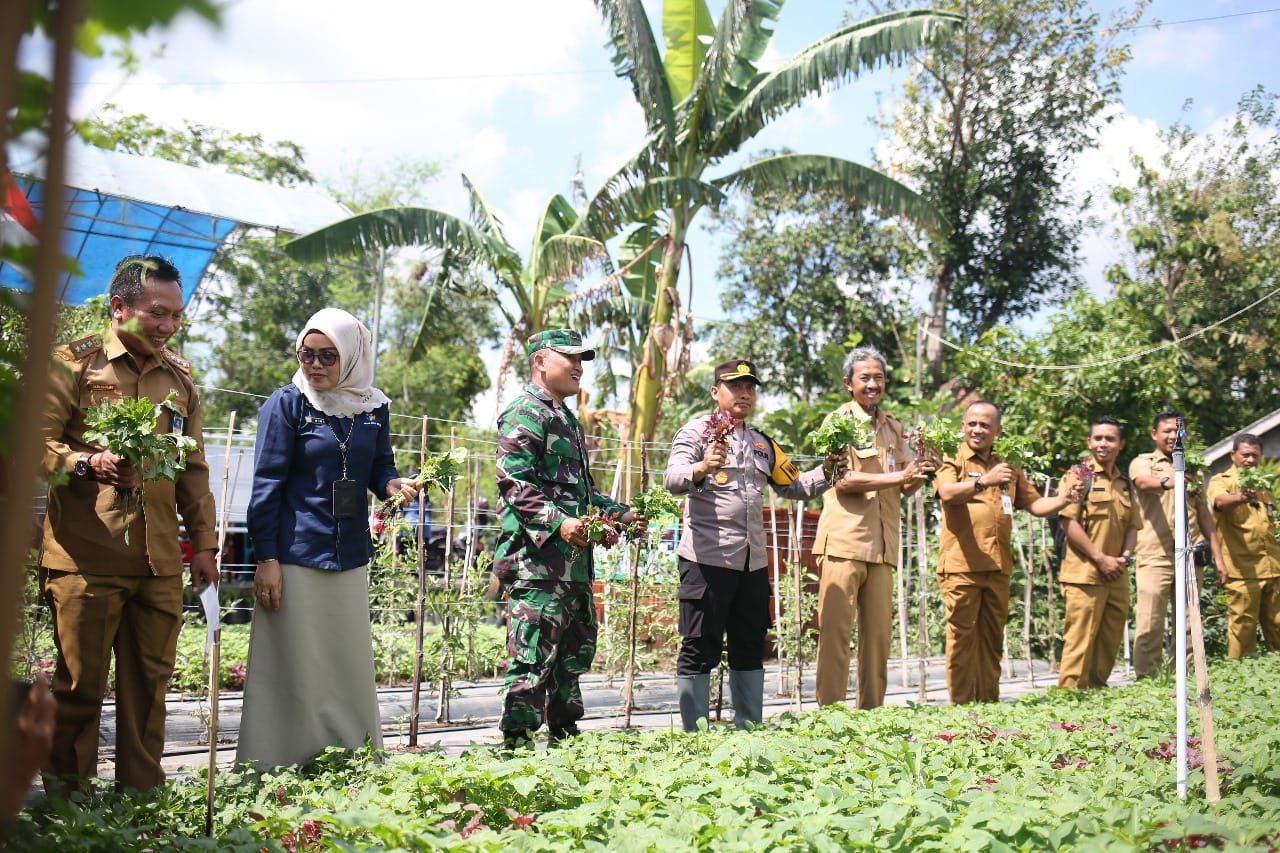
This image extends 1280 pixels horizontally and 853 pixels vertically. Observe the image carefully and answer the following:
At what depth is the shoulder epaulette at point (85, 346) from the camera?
4.14 m

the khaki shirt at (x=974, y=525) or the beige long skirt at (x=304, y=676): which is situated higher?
the khaki shirt at (x=974, y=525)

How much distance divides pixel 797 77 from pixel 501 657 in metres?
6.93

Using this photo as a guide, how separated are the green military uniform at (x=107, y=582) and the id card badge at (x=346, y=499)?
543 mm

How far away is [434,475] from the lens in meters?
4.83

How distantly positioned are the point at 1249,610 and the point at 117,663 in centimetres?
991

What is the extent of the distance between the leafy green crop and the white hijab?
→ 2755 mm

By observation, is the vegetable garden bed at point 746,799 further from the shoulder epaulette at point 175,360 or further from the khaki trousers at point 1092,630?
the khaki trousers at point 1092,630

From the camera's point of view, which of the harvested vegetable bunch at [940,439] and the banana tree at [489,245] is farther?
the banana tree at [489,245]

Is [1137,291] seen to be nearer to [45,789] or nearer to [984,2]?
[984,2]

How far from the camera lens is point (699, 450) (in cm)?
609

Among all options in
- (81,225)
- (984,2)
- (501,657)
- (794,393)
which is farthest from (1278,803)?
(984,2)

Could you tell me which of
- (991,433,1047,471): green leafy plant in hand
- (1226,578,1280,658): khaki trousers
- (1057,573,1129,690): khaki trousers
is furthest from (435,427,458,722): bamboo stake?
(1226,578,1280,658): khaki trousers

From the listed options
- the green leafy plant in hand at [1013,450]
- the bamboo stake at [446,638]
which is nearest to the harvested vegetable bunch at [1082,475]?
the green leafy plant in hand at [1013,450]

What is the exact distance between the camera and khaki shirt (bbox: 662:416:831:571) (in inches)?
233
